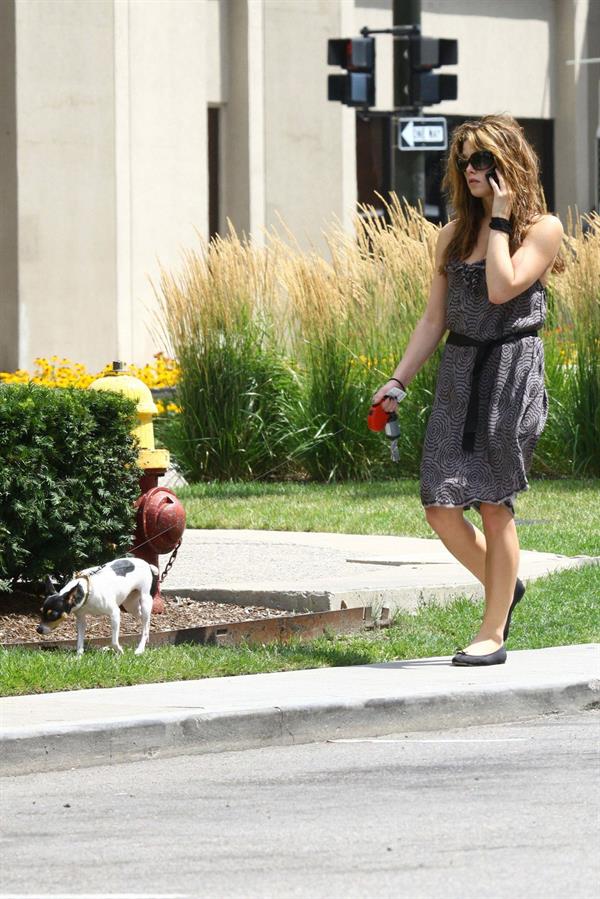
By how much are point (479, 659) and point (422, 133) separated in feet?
34.5

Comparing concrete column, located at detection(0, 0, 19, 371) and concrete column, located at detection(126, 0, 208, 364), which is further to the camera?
concrete column, located at detection(126, 0, 208, 364)

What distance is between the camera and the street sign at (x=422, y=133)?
55.6 feet

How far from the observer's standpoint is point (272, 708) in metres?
6.45

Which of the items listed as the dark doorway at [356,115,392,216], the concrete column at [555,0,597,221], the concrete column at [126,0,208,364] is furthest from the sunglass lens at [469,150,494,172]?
the concrete column at [555,0,597,221]

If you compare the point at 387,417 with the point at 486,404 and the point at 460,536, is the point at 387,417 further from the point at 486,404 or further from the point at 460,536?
the point at 460,536

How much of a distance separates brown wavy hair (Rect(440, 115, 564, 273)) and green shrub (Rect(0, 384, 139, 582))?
2038 mm

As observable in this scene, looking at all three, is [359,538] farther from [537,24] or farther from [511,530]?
[537,24]

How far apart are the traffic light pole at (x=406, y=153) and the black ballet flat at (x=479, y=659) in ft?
34.5

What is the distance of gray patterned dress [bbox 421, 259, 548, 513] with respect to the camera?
7.14 metres

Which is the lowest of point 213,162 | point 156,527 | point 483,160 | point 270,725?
point 270,725

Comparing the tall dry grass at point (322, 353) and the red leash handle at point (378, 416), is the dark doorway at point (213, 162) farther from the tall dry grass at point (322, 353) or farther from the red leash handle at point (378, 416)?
the red leash handle at point (378, 416)

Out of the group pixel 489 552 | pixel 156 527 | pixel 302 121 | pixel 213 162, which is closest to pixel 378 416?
pixel 489 552

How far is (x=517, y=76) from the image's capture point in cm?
2880

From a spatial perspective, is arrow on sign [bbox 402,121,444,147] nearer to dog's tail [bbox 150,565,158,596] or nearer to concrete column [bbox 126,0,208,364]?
concrete column [bbox 126,0,208,364]
